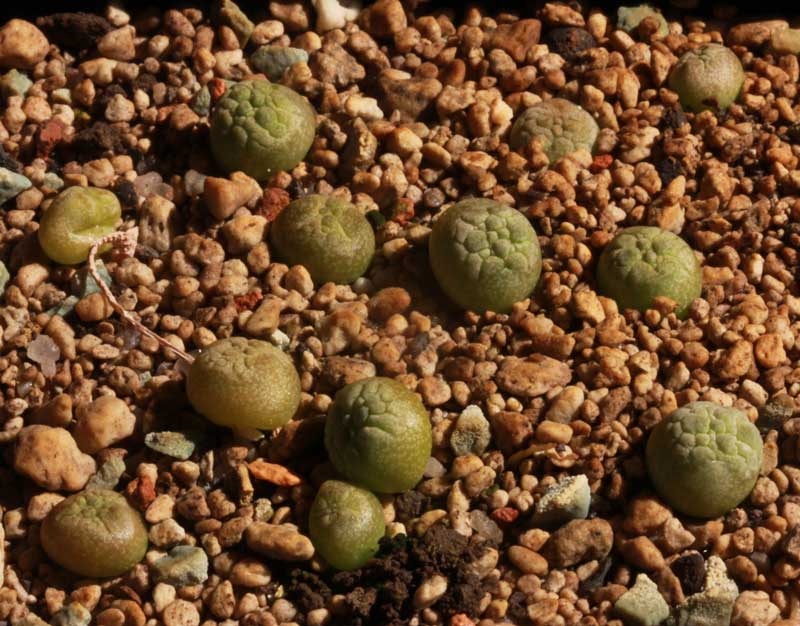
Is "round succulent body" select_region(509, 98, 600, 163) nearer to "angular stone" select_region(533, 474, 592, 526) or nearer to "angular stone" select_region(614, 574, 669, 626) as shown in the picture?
"angular stone" select_region(533, 474, 592, 526)

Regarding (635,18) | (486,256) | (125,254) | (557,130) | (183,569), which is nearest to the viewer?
(183,569)

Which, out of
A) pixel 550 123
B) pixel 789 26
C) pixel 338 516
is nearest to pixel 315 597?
pixel 338 516

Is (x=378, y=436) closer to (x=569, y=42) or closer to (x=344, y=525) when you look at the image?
(x=344, y=525)

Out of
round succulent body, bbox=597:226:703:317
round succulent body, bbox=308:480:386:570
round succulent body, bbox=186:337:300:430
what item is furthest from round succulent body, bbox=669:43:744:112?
round succulent body, bbox=308:480:386:570

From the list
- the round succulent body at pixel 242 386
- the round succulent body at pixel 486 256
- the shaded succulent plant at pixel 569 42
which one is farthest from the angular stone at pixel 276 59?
the round succulent body at pixel 242 386

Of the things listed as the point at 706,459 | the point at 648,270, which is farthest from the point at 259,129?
the point at 706,459
